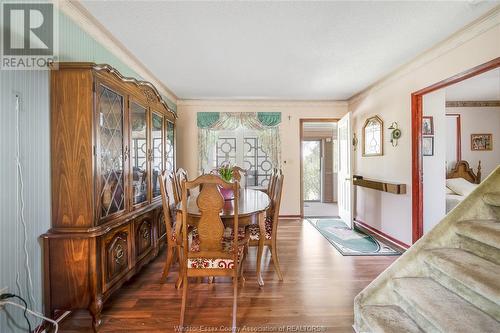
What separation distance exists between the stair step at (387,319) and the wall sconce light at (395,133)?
2362 mm

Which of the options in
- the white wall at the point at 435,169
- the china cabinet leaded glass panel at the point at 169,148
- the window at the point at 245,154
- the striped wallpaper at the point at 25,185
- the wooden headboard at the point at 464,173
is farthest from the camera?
the window at the point at 245,154

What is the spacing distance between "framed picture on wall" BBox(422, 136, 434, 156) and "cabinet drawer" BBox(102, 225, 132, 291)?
3.76 metres

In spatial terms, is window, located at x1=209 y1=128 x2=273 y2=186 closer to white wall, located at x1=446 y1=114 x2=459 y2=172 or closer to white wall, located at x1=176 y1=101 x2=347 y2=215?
white wall, located at x1=176 y1=101 x2=347 y2=215

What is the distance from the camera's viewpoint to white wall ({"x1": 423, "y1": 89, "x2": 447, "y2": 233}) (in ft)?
10.1

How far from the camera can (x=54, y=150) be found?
1.65m

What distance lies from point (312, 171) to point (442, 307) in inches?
246

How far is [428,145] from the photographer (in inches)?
127

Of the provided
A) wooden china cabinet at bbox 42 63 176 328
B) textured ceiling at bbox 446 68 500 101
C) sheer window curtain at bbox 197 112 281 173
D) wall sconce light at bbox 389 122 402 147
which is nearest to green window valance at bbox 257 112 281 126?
sheer window curtain at bbox 197 112 281 173

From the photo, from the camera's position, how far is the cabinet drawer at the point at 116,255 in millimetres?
1768

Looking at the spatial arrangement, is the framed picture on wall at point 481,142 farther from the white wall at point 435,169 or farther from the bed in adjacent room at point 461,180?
the white wall at point 435,169

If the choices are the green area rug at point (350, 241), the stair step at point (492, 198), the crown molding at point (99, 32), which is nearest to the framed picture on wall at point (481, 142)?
the green area rug at point (350, 241)

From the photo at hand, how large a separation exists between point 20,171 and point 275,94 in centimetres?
370

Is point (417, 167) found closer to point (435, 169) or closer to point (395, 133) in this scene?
point (435, 169)

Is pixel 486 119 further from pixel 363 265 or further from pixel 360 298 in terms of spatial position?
pixel 360 298
